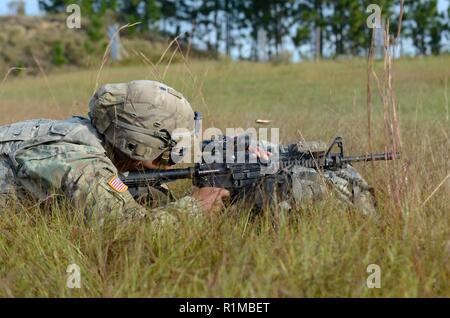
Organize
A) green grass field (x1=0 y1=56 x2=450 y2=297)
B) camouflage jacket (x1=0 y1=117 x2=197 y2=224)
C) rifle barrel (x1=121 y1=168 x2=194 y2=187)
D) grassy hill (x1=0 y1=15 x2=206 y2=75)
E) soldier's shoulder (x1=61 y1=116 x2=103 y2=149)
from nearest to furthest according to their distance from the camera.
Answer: green grass field (x1=0 y1=56 x2=450 y2=297) → camouflage jacket (x1=0 y1=117 x2=197 y2=224) → soldier's shoulder (x1=61 y1=116 x2=103 y2=149) → rifle barrel (x1=121 y1=168 x2=194 y2=187) → grassy hill (x1=0 y1=15 x2=206 y2=75)

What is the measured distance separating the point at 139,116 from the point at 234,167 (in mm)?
625

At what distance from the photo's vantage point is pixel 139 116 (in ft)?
11.0

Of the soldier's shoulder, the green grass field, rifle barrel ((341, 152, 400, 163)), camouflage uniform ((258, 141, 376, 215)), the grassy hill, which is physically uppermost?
the grassy hill

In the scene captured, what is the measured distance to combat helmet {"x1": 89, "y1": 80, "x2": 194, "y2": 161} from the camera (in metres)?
3.36

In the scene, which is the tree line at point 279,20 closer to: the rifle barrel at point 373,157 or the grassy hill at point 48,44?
the grassy hill at point 48,44

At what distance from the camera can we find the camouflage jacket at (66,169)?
3016 millimetres

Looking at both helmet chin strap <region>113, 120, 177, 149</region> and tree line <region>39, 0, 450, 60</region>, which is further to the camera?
tree line <region>39, 0, 450, 60</region>

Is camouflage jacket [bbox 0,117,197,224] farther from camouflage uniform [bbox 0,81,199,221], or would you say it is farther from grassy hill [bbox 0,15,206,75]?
grassy hill [bbox 0,15,206,75]

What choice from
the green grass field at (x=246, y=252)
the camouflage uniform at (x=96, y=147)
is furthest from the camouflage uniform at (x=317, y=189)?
the camouflage uniform at (x=96, y=147)

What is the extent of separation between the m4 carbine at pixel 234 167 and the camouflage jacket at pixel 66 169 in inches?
12.7

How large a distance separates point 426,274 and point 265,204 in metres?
0.95

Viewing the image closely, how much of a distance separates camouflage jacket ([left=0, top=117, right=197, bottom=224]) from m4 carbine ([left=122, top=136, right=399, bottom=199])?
0.32m

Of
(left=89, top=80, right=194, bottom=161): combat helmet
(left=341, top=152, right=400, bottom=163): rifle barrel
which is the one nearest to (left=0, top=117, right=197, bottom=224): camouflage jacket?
(left=89, top=80, right=194, bottom=161): combat helmet

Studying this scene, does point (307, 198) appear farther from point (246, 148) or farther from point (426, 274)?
point (426, 274)
